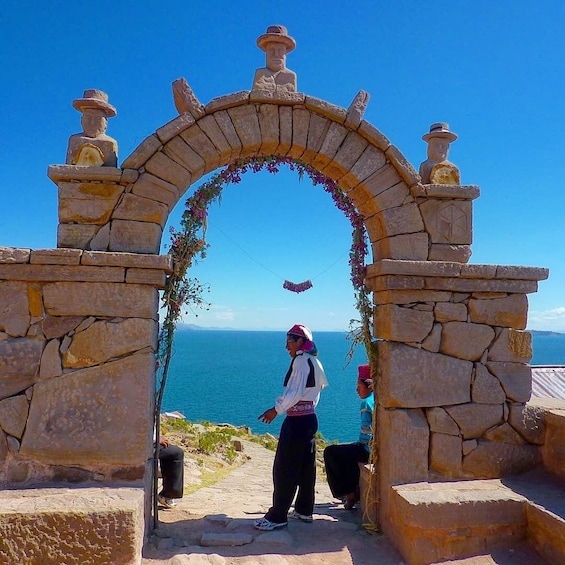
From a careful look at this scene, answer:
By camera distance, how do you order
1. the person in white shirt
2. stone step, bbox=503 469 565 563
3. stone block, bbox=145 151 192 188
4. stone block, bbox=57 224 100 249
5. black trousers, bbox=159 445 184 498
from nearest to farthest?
stone step, bbox=503 469 565 563, stone block, bbox=57 224 100 249, stone block, bbox=145 151 192 188, the person in white shirt, black trousers, bbox=159 445 184 498

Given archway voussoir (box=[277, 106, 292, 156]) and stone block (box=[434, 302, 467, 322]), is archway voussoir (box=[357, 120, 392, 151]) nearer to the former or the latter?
archway voussoir (box=[277, 106, 292, 156])

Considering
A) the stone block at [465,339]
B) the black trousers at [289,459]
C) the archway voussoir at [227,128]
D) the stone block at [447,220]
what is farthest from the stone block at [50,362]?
the stone block at [447,220]

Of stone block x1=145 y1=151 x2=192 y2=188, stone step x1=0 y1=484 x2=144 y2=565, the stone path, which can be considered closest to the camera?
stone step x1=0 y1=484 x2=144 y2=565

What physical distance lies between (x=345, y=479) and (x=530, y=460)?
5.77 feet

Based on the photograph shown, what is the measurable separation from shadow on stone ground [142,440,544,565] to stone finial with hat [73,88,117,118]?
144 inches

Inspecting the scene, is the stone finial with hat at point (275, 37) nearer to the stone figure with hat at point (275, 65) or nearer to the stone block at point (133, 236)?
the stone figure with hat at point (275, 65)

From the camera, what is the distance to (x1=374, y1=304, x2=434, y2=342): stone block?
14.6ft

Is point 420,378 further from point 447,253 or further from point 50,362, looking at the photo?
point 50,362

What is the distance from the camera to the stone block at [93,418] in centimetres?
402

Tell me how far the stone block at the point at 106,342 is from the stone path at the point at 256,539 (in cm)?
158

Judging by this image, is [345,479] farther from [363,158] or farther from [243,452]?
[243,452]

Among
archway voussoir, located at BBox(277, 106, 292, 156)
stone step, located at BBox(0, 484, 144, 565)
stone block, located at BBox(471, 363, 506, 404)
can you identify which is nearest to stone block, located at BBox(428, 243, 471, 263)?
stone block, located at BBox(471, 363, 506, 404)

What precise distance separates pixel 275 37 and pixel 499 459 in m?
4.19

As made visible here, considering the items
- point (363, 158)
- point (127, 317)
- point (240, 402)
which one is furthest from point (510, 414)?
point (240, 402)
